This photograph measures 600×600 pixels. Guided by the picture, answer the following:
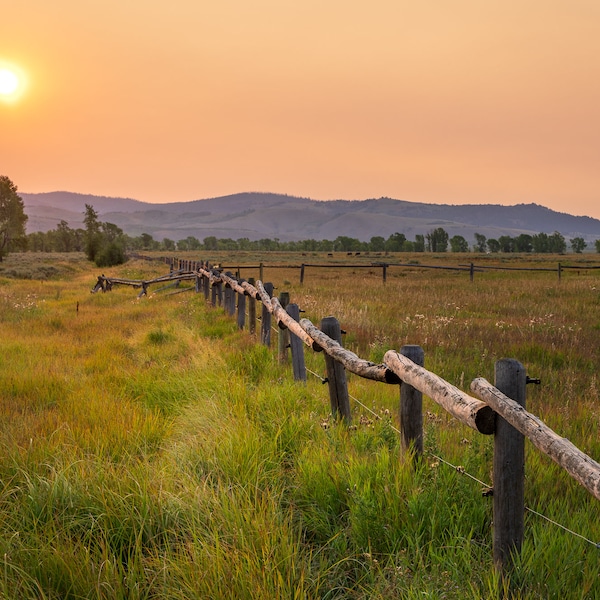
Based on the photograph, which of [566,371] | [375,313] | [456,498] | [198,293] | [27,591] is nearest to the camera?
[27,591]

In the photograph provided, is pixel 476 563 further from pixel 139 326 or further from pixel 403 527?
→ pixel 139 326

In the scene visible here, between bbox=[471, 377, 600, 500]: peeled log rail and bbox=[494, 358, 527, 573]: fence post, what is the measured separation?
0.39 feet

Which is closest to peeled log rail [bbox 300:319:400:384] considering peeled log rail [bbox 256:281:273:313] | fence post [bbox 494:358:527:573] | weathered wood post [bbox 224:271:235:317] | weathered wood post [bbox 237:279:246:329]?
fence post [bbox 494:358:527:573]

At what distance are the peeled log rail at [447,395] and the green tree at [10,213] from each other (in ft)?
264

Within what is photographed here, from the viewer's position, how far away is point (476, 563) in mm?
2938

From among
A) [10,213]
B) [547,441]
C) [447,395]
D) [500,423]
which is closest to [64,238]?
[10,213]

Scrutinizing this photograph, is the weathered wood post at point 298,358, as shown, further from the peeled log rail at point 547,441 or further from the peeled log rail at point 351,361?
the peeled log rail at point 547,441

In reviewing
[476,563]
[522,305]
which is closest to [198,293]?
[522,305]

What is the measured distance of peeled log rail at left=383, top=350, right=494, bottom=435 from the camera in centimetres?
288

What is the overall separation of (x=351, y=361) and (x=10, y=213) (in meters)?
83.1

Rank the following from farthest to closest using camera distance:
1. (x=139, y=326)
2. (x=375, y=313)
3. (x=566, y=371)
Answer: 1. (x=375, y=313)
2. (x=139, y=326)
3. (x=566, y=371)

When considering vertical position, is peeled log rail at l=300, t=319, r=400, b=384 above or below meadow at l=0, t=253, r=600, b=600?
above

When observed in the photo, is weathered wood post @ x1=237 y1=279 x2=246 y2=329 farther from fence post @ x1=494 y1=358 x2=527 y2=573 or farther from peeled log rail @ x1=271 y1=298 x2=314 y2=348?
fence post @ x1=494 y1=358 x2=527 y2=573

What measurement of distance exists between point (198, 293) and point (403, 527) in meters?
20.3
